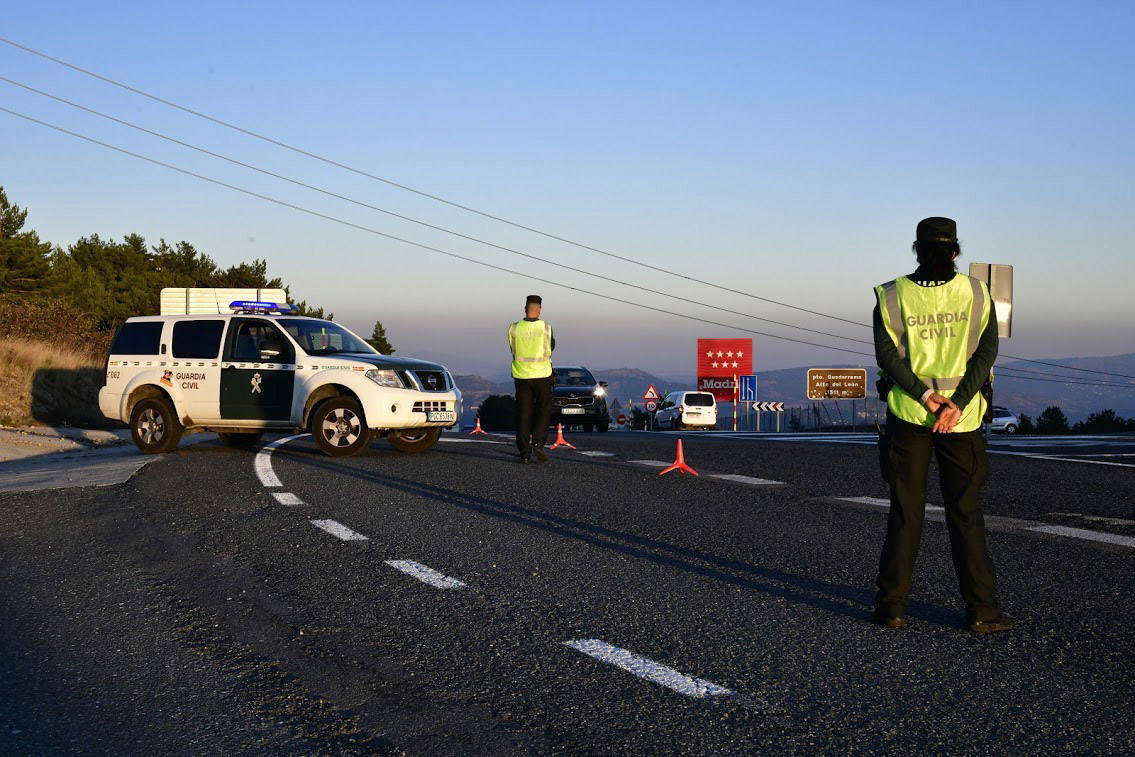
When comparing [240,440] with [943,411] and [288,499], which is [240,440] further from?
[943,411]

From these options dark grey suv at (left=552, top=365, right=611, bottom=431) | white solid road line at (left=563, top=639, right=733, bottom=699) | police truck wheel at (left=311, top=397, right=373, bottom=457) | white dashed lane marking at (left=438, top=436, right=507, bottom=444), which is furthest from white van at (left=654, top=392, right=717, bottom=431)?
white solid road line at (left=563, top=639, right=733, bottom=699)

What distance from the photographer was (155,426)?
50.0 feet

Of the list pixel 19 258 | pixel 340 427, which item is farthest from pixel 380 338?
pixel 340 427

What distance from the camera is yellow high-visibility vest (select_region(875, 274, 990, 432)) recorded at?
4.85 meters

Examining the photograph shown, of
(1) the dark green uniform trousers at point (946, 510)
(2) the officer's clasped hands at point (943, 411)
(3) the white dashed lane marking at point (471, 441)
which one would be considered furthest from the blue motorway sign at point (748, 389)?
(2) the officer's clasped hands at point (943, 411)

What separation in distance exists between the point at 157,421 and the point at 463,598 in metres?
11.0

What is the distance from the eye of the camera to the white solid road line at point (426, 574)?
19.2 ft

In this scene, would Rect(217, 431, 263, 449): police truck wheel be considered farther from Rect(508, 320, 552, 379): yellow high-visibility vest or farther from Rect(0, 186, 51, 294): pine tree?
Rect(0, 186, 51, 294): pine tree

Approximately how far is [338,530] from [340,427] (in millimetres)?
6615

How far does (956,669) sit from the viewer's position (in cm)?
422

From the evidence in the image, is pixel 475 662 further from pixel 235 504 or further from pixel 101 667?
pixel 235 504

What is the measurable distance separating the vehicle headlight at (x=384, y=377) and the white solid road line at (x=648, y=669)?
9966 mm

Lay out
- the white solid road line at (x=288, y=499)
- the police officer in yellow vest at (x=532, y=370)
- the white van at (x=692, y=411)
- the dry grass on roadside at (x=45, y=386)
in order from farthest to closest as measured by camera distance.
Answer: the white van at (x=692, y=411) < the dry grass on roadside at (x=45, y=386) < the police officer in yellow vest at (x=532, y=370) < the white solid road line at (x=288, y=499)

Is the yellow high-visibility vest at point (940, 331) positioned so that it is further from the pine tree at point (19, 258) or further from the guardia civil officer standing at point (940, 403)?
the pine tree at point (19, 258)
